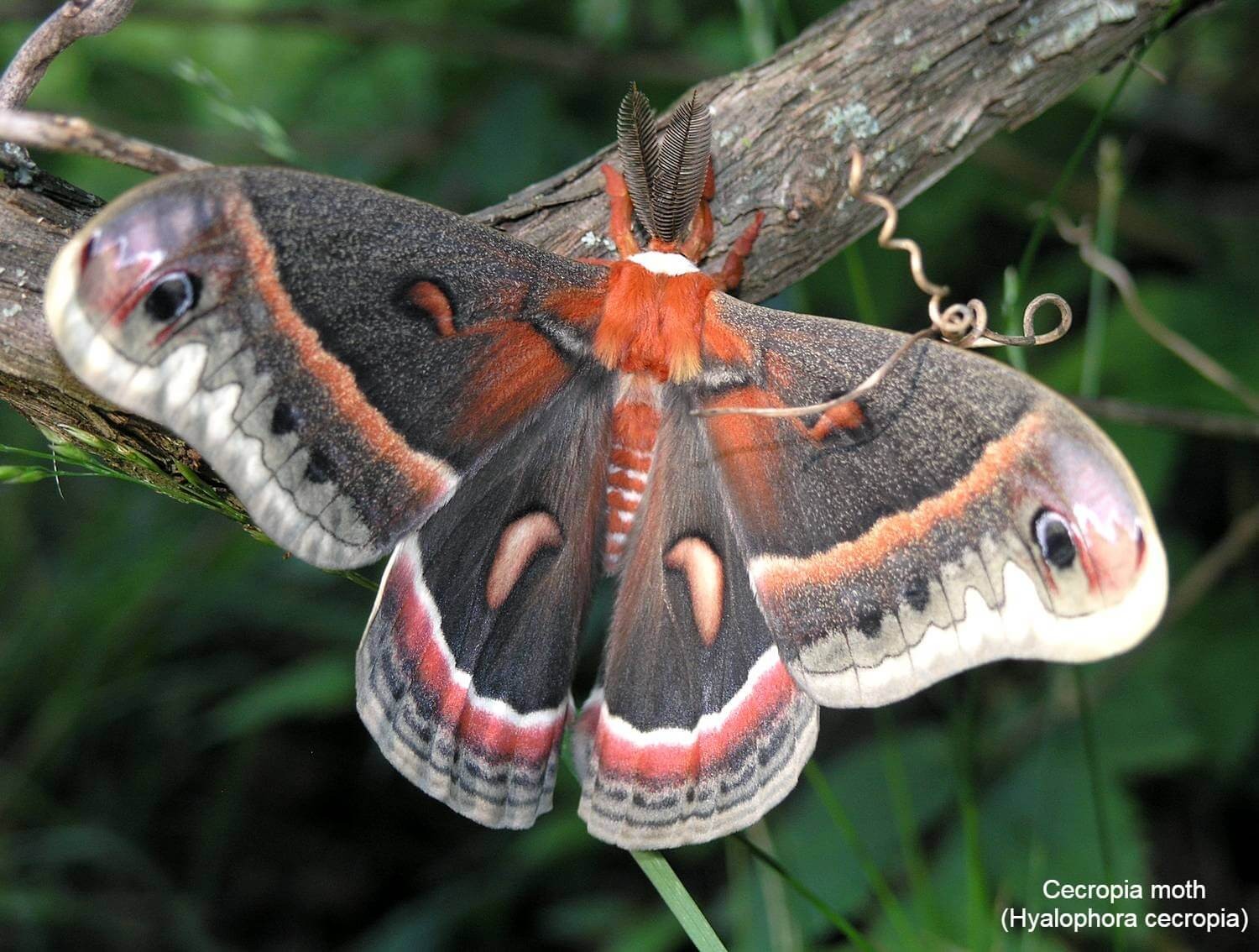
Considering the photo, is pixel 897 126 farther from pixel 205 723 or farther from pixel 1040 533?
pixel 205 723

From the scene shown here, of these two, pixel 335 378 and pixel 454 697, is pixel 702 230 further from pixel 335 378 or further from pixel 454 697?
pixel 454 697

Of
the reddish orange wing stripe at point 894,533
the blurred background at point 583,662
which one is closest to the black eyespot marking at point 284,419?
the reddish orange wing stripe at point 894,533

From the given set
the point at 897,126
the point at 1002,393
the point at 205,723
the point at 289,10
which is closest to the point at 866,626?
the point at 1002,393

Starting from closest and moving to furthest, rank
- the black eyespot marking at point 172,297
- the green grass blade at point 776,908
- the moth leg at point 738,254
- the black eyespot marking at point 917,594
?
the black eyespot marking at point 172,297
the black eyespot marking at point 917,594
the moth leg at point 738,254
the green grass blade at point 776,908

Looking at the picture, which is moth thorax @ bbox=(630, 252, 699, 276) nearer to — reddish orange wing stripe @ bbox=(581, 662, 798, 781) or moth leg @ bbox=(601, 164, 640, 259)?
moth leg @ bbox=(601, 164, 640, 259)

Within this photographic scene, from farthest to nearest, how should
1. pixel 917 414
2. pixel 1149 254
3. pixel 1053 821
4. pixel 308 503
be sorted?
pixel 1149 254 → pixel 1053 821 → pixel 917 414 → pixel 308 503

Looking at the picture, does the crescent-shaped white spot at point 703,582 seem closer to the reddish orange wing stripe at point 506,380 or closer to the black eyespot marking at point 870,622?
the black eyespot marking at point 870,622
